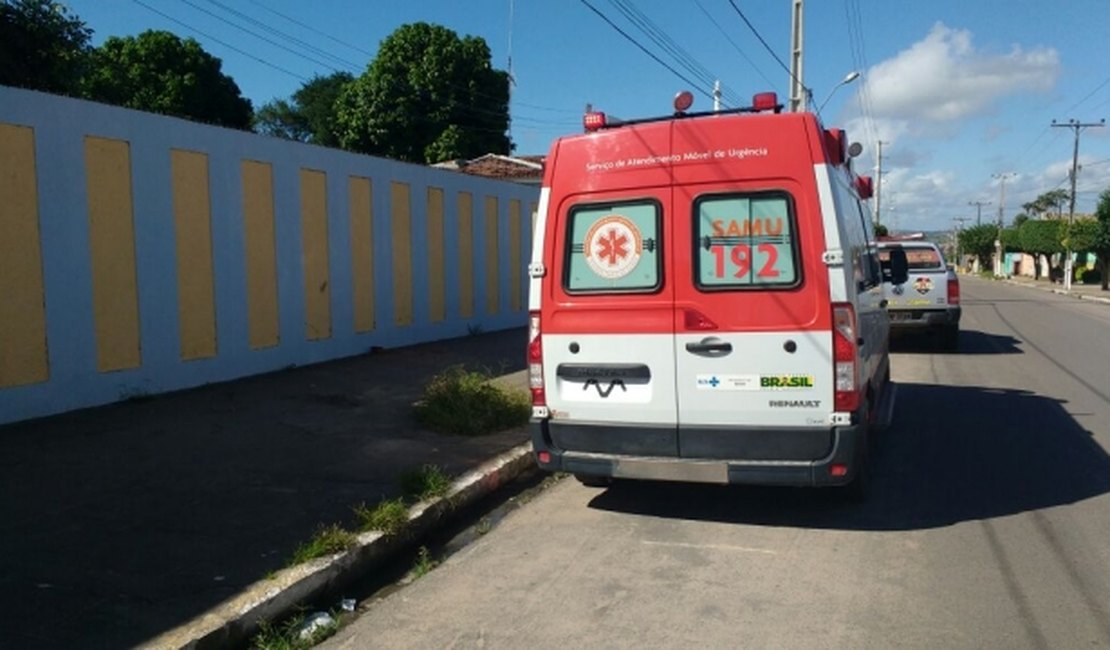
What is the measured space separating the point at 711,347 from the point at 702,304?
27cm

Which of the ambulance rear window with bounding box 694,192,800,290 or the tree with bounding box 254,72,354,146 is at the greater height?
the tree with bounding box 254,72,354,146

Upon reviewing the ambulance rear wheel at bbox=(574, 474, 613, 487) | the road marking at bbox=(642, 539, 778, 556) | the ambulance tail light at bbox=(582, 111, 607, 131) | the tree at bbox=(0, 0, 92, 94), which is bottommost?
the road marking at bbox=(642, 539, 778, 556)

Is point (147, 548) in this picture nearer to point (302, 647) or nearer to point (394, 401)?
point (302, 647)

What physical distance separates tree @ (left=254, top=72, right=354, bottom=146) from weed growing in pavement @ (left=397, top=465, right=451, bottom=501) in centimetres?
4683

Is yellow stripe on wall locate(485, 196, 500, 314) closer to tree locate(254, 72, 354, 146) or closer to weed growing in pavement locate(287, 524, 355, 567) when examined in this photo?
weed growing in pavement locate(287, 524, 355, 567)

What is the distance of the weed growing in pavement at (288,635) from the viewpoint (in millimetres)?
3785

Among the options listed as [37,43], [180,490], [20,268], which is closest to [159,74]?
[37,43]

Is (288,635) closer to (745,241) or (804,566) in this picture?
(804,566)

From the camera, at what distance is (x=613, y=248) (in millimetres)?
5277

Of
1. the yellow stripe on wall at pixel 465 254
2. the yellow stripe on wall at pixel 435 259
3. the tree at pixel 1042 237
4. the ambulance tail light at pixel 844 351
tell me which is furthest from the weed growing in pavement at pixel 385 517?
the tree at pixel 1042 237

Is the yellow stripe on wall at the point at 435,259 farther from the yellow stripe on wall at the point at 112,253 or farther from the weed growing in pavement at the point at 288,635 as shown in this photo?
the weed growing in pavement at the point at 288,635

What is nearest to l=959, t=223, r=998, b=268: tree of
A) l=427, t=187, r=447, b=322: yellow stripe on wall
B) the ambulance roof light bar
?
l=427, t=187, r=447, b=322: yellow stripe on wall

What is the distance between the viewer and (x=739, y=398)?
16.1 feet

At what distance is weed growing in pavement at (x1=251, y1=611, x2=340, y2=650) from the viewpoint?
3785 mm
